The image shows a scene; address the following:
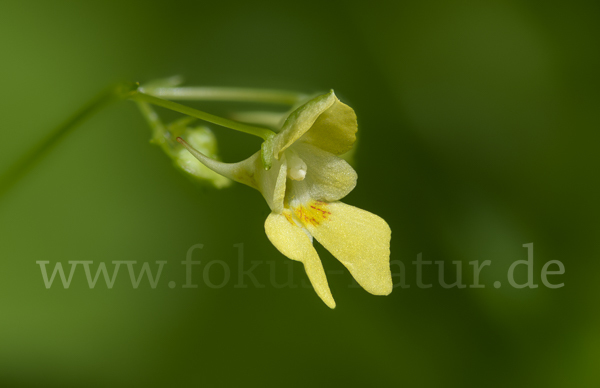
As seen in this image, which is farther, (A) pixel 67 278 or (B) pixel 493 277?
(B) pixel 493 277

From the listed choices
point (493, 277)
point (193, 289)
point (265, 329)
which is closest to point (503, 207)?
point (493, 277)

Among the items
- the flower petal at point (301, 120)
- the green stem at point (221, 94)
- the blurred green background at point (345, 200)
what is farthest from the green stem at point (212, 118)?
the blurred green background at point (345, 200)

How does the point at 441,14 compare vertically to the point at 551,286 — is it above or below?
above

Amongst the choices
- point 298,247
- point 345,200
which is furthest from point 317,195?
point 345,200

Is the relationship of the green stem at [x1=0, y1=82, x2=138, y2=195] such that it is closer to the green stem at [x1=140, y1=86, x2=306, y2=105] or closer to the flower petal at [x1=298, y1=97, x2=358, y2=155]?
the green stem at [x1=140, y1=86, x2=306, y2=105]

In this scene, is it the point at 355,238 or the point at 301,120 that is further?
the point at 355,238

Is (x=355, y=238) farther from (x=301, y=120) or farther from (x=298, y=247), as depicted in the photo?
A: (x=301, y=120)

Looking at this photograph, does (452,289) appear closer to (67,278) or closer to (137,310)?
(137,310)
